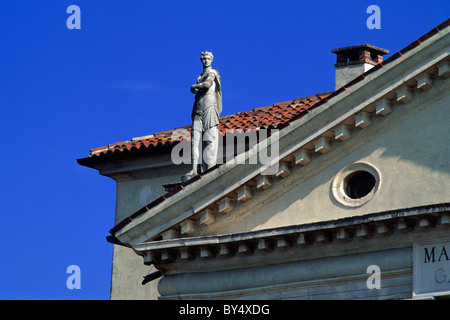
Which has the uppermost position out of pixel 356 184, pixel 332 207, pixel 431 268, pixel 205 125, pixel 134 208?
pixel 205 125

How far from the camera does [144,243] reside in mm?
33938

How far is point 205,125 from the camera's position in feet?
113

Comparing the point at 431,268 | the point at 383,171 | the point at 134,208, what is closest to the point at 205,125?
the point at 383,171

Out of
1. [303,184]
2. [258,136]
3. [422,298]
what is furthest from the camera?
[258,136]

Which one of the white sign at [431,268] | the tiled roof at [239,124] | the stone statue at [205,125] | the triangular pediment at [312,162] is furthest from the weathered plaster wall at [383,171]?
the tiled roof at [239,124]

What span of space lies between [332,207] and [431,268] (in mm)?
2605

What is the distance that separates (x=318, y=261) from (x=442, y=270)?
2.85m

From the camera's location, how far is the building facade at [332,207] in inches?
1232

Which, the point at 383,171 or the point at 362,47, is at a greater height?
the point at 362,47

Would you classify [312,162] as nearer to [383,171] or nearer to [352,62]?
[383,171]

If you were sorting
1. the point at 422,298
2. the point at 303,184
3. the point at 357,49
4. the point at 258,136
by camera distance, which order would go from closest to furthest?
1. the point at 422,298
2. the point at 303,184
3. the point at 258,136
4. the point at 357,49

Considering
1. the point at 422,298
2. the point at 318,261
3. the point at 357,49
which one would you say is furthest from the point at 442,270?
the point at 357,49
